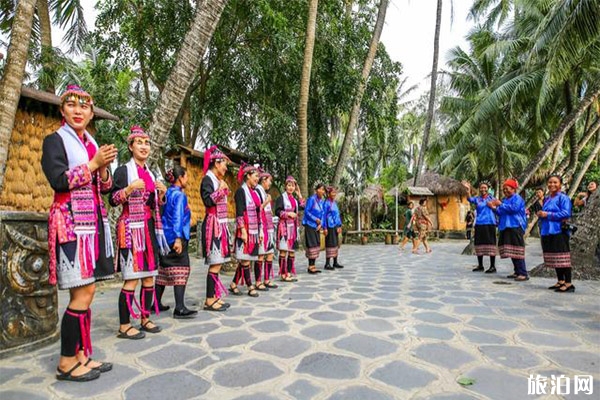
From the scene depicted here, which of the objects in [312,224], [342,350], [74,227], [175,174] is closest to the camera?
[74,227]

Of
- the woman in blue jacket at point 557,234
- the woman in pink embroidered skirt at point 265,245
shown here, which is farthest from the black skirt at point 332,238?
the woman in blue jacket at point 557,234

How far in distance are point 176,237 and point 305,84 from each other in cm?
663

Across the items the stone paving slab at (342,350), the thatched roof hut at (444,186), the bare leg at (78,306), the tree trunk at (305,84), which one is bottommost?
the stone paving slab at (342,350)

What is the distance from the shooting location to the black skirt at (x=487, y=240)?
7574mm

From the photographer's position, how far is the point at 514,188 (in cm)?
669

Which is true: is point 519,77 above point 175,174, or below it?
above

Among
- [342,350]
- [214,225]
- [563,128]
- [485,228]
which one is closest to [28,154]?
[214,225]

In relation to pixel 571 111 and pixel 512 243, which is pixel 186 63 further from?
pixel 571 111

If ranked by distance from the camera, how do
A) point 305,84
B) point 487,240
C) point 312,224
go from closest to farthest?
point 312,224, point 487,240, point 305,84

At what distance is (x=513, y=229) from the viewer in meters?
6.77

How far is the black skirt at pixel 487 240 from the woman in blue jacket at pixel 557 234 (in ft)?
6.02

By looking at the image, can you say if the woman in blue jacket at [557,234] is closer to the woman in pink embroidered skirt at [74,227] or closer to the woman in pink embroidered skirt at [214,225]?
the woman in pink embroidered skirt at [214,225]

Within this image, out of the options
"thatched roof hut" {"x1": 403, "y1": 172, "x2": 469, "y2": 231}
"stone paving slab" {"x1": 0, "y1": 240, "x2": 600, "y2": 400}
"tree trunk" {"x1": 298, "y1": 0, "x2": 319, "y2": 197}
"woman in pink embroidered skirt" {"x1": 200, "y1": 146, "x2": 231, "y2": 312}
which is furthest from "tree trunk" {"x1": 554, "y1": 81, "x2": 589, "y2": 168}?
"woman in pink embroidered skirt" {"x1": 200, "y1": 146, "x2": 231, "y2": 312}

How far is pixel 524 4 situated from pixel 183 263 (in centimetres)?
1547
